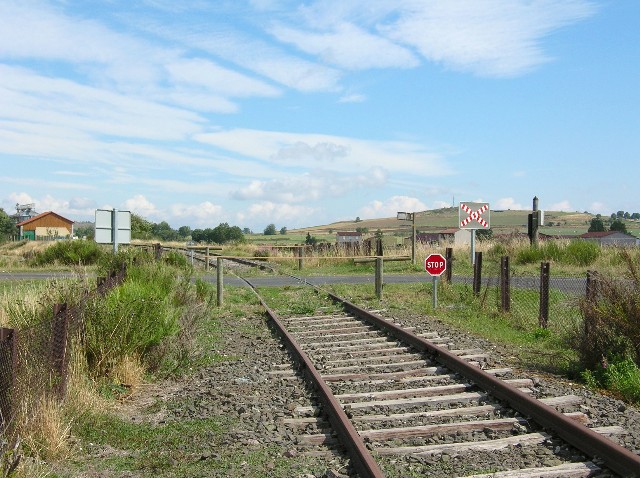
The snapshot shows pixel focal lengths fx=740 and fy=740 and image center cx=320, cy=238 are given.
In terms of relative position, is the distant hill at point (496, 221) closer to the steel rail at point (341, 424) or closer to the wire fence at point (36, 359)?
the steel rail at point (341, 424)

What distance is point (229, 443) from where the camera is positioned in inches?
263

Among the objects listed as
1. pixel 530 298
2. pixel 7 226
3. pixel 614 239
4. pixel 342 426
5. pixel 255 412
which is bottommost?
pixel 255 412

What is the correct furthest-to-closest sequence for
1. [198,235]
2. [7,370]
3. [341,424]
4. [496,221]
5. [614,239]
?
[496,221]
[198,235]
[614,239]
[341,424]
[7,370]

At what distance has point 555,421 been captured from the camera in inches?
261

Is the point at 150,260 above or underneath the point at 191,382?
above

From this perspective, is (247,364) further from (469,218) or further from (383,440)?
(469,218)

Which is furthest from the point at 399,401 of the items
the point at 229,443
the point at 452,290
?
the point at 452,290

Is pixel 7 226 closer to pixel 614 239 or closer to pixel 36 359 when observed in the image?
pixel 614 239

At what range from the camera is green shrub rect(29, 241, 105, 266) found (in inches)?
1423

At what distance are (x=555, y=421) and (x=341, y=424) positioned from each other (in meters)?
1.92

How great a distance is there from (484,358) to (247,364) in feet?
10.9

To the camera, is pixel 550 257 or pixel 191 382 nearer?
pixel 191 382

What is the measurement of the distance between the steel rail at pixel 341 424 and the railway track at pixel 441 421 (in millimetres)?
12

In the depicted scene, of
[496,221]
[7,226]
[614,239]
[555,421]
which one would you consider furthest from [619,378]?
[7,226]
